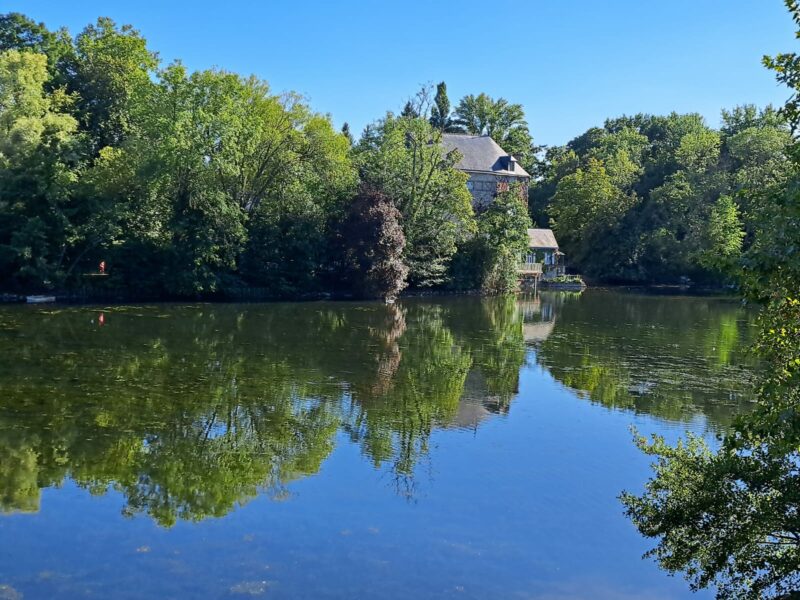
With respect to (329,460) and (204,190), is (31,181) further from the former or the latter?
(329,460)

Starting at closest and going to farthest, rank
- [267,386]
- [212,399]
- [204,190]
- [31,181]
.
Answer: [212,399] → [267,386] → [31,181] → [204,190]

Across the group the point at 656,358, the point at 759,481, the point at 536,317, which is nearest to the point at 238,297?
the point at 536,317

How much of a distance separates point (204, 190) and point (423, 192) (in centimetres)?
1450

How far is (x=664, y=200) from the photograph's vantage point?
62.1 metres

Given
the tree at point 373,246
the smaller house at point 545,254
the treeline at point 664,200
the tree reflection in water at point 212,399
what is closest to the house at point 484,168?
the smaller house at point 545,254

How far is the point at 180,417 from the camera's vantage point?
13.2m

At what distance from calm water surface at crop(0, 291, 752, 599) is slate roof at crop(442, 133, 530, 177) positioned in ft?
124

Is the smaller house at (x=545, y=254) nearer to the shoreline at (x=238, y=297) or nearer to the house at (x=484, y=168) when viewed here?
the house at (x=484, y=168)

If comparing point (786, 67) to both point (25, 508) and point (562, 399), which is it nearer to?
point (25, 508)

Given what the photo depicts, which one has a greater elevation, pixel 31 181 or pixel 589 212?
pixel 589 212

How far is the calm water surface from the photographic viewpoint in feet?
24.2

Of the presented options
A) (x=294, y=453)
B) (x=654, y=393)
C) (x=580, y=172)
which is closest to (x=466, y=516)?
(x=294, y=453)

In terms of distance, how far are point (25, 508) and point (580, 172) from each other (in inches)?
2517

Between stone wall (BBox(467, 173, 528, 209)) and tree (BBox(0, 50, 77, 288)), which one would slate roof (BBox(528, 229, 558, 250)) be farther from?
tree (BBox(0, 50, 77, 288))
